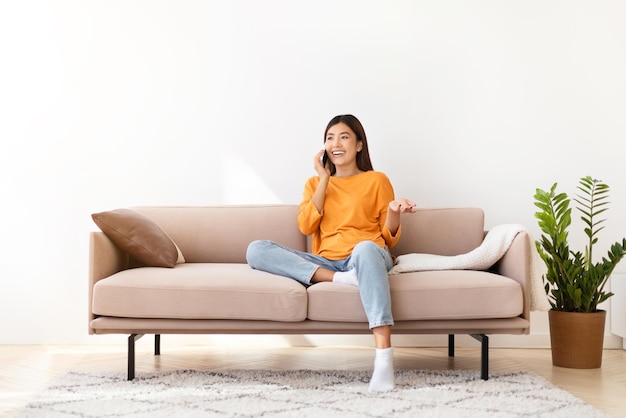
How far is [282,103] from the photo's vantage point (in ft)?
13.0

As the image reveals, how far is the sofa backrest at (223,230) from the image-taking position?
349 centimetres

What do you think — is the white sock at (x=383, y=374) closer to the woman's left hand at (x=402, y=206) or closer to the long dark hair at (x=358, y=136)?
the woman's left hand at (x=402, y=206)

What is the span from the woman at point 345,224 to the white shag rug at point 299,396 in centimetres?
33

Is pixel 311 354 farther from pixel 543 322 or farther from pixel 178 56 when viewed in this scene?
pixel 178 56

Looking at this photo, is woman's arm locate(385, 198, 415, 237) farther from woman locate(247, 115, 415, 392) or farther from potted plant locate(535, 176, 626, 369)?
potted plant locate(535, 176, 626, 369)

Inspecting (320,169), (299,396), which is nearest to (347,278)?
(299,396)

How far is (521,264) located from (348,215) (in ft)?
2.64

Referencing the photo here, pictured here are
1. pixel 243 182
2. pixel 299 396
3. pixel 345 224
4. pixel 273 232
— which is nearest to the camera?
pixel 299 396

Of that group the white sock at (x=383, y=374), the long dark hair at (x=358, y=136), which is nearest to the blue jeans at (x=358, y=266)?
the white sock at (x=383, y=374)


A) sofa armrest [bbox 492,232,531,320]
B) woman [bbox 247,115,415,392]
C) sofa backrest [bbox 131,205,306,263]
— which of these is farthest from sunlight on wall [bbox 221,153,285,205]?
sofa armrest [bbox 492,232,531,320]

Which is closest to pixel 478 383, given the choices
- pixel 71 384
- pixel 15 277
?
pixel 71 384

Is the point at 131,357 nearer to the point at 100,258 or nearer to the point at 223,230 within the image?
the point at 100,258

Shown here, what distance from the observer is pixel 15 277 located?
3.90 meters

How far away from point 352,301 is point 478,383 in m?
0.61
